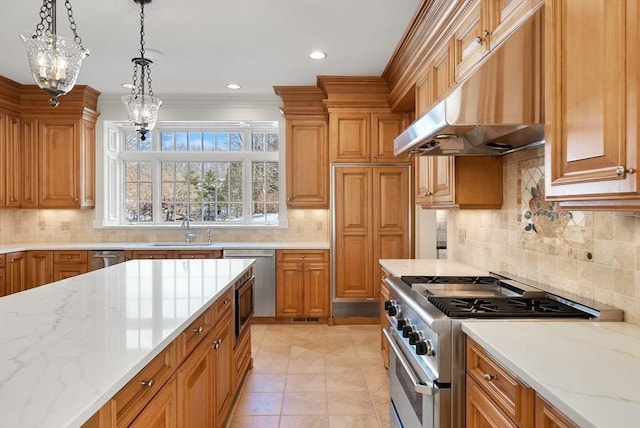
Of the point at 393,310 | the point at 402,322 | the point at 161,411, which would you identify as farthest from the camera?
the point at 393,310

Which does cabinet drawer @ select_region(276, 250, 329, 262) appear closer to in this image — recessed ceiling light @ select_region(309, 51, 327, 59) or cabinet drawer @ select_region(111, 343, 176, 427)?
recessed ceiling light @ select_region(309, 51, 327, 59)

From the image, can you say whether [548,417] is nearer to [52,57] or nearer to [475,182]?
[475,182]

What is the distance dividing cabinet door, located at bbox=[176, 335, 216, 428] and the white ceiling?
2330 mm

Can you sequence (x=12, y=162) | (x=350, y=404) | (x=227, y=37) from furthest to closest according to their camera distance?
1. (x=12, y=162)
2. (x=227, y=37)
3. (x=350, y=404)

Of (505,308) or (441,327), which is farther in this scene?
(505,308)

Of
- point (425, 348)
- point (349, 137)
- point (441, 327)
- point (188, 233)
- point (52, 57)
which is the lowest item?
point (425, 348)

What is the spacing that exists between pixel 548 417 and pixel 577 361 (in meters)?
0.19

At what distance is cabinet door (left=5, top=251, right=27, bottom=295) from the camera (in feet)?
13.6

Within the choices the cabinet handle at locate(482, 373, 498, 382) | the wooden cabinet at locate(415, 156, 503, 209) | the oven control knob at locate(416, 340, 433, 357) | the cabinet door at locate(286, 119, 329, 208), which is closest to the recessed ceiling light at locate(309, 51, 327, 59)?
the cabinet door at locate(286, 119, 329, 208)

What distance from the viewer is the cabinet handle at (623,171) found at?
966 millimetres

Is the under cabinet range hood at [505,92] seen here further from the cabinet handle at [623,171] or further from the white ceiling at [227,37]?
the white ceiling at [227,37]

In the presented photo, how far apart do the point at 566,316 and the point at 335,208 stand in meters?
2.95

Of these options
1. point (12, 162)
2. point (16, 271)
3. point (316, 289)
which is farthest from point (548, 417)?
point (12, 162)

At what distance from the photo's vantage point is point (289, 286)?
14.6ft
